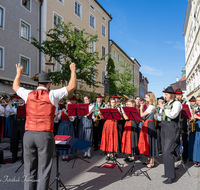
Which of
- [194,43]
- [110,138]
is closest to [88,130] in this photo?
[110,138]

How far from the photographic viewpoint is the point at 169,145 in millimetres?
4590

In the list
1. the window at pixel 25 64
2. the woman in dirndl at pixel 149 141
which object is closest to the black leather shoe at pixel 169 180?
the woman in dirndl at pixel 149 141

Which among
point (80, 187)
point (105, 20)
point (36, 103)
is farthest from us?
point (105, 20)

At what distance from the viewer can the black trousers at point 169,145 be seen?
455 centimetres

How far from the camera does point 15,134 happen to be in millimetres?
6055

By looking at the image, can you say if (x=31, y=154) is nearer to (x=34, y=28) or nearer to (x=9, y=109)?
(x=9, y=109)

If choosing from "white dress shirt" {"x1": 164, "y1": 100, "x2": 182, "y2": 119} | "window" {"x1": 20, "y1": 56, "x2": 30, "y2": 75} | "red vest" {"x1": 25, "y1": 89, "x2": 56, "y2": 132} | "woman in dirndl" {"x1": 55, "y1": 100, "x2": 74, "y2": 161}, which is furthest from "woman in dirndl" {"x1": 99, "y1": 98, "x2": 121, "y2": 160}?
"window" {"x1": 20, "y1": 56, "x2": 30, "y2": 75}

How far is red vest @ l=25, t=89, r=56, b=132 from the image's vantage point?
10.0 feet

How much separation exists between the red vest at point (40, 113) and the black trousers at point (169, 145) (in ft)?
9.44

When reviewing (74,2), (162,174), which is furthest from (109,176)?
(74,2)

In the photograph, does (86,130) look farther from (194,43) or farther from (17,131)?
(194,43)

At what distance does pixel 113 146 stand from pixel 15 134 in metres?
3.04

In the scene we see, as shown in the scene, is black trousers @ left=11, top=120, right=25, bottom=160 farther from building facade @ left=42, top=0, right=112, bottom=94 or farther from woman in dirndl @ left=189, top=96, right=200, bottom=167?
building facade @ left=42, top=0, right=112, bottom=94

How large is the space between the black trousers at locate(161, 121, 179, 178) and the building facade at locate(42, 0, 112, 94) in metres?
11.7
